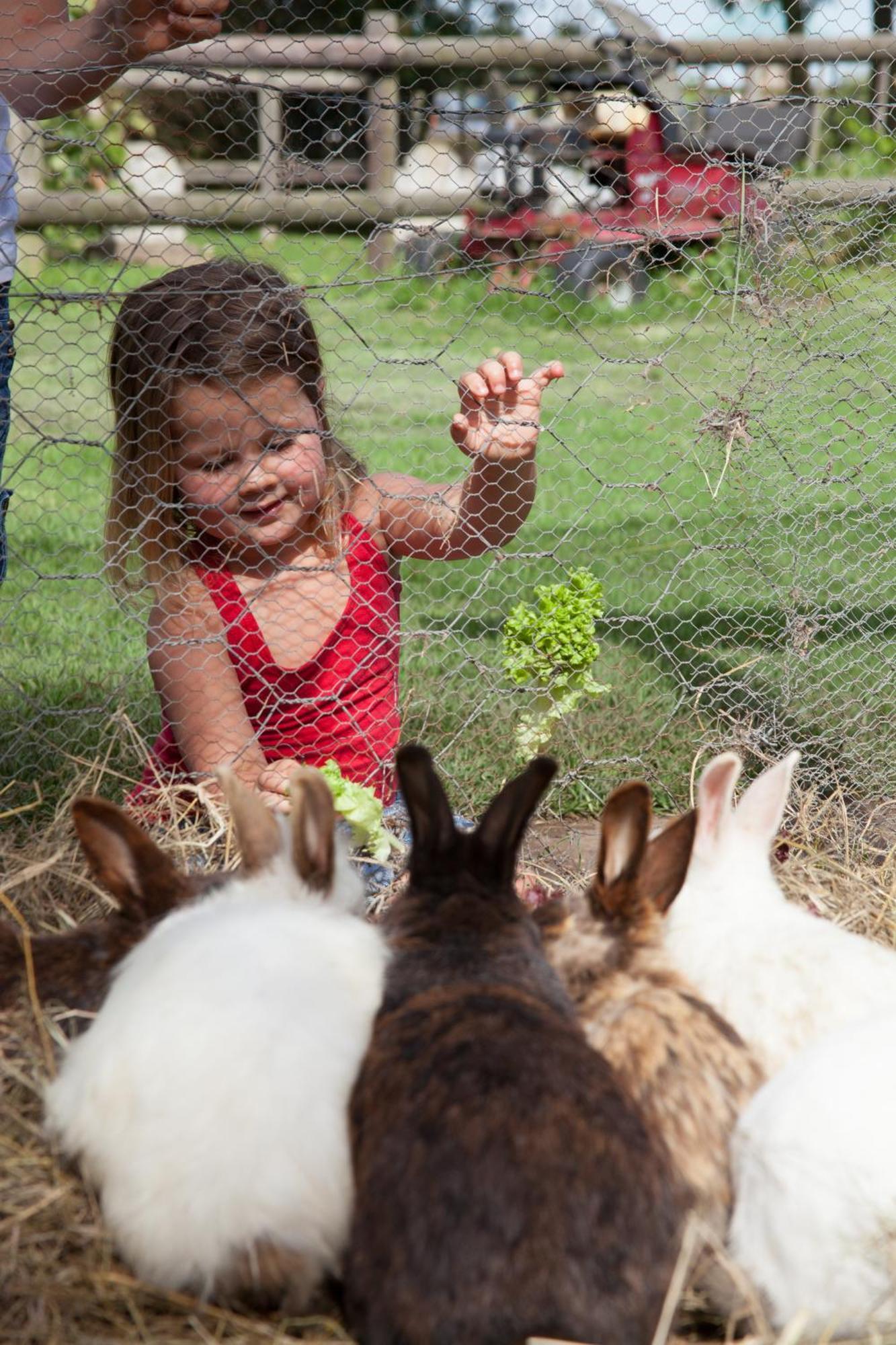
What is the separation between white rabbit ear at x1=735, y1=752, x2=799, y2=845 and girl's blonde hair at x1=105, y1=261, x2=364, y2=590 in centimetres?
115

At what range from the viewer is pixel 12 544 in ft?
14.8

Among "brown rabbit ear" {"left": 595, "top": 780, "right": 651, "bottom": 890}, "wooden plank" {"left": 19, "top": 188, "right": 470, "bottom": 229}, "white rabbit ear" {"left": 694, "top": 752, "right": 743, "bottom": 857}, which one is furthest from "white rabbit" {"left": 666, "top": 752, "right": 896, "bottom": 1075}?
"wooden plank" {"left": 19, "top": 188, "right": 470, "bottom": 229}

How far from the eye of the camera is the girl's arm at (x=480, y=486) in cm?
295

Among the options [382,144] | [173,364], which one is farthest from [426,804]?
[382,144]

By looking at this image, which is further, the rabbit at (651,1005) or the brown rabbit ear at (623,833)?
the brown rabbit ear at (623,833)

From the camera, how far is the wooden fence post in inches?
205

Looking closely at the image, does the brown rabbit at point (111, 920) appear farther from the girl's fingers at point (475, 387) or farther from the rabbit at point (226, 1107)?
the girl's fingers at point (475, 387)

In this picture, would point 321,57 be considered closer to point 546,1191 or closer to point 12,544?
point 12,544

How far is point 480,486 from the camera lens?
3160 millimetres

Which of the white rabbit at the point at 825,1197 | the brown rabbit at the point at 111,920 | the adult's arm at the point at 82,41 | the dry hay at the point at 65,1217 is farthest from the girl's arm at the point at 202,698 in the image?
the white rabbit at the point at 825,1197

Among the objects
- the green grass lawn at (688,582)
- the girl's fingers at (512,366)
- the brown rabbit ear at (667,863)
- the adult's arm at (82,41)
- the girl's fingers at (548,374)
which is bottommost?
the green grass lawn at (688,582)

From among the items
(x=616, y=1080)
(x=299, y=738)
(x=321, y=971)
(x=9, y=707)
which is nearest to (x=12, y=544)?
(x=9, y=707)

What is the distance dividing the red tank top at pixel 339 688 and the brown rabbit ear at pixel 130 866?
3.59 ft

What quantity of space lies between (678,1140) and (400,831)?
144 centimetres
